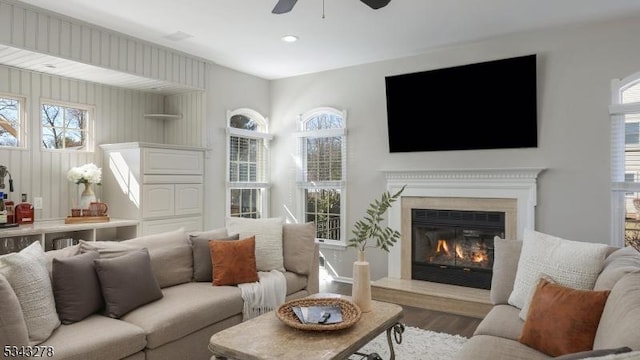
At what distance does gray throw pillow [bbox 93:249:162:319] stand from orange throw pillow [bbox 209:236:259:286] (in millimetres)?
548

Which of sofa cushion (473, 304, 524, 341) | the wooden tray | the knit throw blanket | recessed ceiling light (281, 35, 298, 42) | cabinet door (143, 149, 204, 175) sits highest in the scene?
recessed ceiling light (281, 35, 298, 42)

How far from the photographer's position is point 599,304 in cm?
190

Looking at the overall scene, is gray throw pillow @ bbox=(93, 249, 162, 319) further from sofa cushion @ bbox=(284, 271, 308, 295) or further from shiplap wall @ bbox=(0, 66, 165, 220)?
shiplap wall @ bbox=(0, 66, 165, 220)

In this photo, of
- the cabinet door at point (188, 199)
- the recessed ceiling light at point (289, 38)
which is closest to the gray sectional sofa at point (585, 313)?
the recessed ceiling light at point (289, 38)

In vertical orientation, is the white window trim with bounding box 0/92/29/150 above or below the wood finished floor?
above

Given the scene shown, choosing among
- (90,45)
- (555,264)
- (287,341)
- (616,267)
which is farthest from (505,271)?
(90,45)

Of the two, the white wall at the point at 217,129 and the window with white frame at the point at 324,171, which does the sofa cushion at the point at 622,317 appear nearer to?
the window with white frame at the point at 324,171

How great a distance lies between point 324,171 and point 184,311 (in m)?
3.29

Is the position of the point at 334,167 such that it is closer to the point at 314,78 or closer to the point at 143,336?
the point at 314,78

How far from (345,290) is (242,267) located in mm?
2013

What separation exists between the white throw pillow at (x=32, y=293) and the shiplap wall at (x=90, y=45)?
2141mm

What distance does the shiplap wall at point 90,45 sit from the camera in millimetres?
3408

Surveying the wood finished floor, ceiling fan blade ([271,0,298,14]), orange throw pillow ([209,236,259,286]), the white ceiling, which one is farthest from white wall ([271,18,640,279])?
ceiling fan blade ([271,0,298,14])

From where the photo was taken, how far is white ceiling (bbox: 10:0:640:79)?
3477 millimetres
